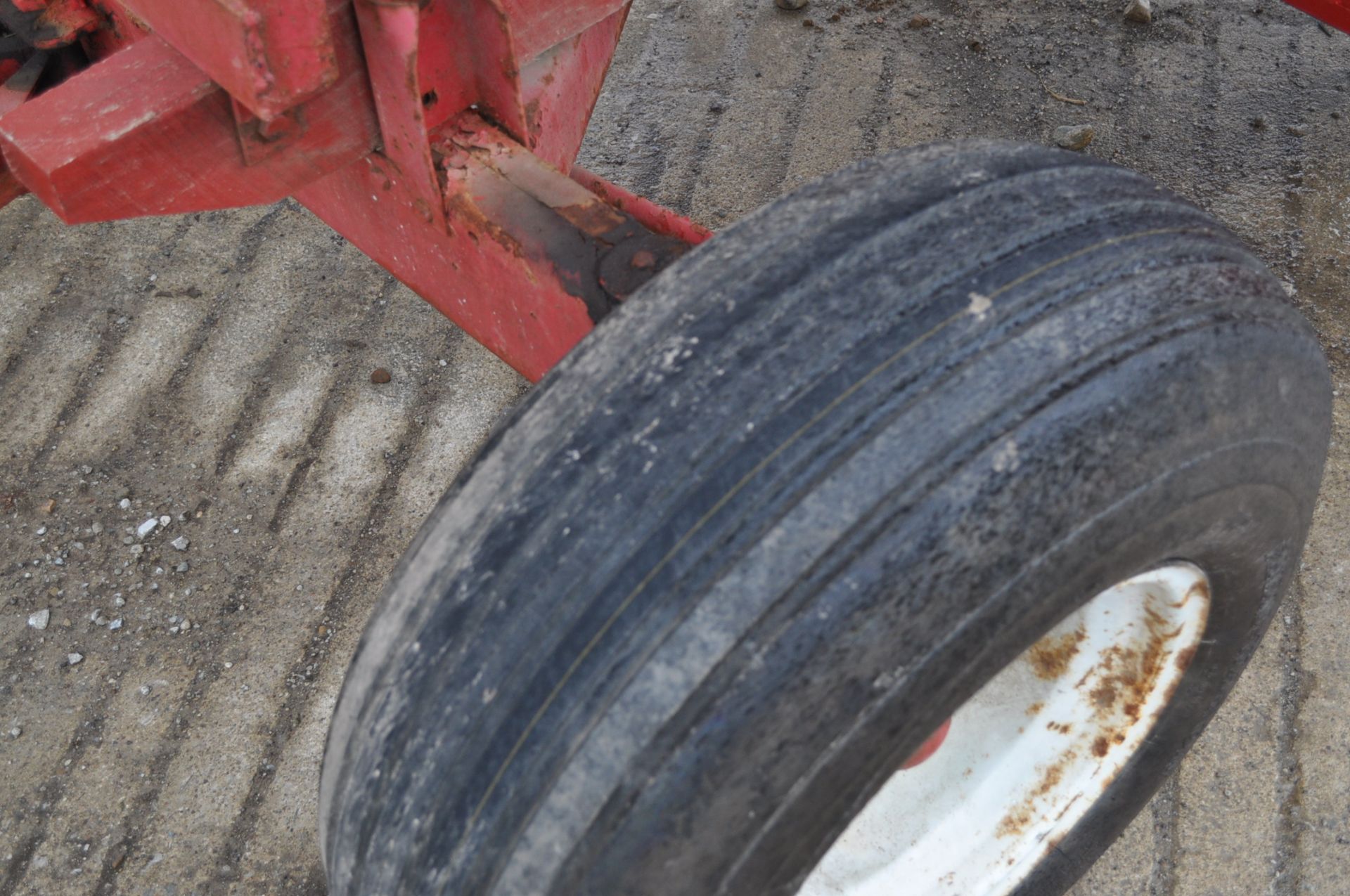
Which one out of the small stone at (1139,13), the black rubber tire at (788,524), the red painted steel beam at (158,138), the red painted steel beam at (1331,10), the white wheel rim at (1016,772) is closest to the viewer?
the black rubber tire at (788,524)

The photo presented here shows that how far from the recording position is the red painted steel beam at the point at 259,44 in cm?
100

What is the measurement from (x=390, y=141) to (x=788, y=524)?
0.76 metres

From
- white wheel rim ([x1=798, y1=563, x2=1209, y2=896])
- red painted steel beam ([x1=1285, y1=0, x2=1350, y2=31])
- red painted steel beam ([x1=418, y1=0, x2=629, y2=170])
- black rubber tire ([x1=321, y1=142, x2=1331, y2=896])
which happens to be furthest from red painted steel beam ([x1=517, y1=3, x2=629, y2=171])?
red painted steel beam ([x1=1285, y1=0, x2=1350, y2=31])

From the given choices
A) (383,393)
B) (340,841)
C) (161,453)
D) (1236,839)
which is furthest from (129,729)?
(1236,839)

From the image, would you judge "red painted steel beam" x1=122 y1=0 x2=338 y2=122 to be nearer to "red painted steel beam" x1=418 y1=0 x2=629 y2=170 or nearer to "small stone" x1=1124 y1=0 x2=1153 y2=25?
"red painted steel beam" x1=418 y1=0 x2=629 y2=170

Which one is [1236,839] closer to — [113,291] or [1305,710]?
[1305,710]

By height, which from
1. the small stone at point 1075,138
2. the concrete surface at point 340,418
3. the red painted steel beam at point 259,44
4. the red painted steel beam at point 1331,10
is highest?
the red painted steel beam at point 259,44

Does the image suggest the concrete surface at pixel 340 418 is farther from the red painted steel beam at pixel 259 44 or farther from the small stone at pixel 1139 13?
the red painted steel beam at pixel 259 44

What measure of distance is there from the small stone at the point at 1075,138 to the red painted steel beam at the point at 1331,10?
0.61m

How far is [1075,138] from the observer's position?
2.47 metres

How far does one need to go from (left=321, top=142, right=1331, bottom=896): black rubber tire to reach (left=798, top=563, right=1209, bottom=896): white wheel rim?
304 millimetres

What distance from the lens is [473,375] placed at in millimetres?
2178

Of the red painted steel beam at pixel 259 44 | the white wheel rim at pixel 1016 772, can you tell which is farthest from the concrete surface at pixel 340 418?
the red painted steel beam at pixel 259 44

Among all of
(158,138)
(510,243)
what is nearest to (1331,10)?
(510,243)
